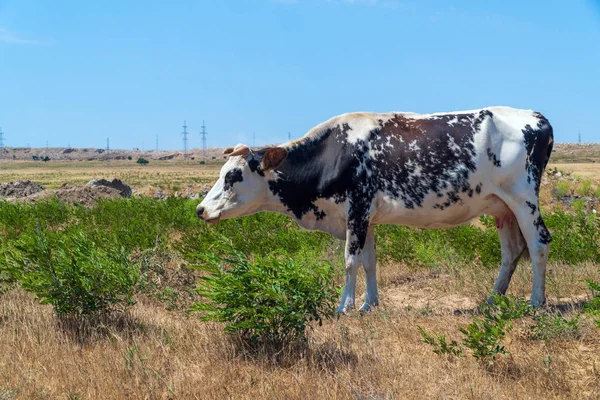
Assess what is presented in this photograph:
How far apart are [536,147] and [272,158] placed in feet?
9.97

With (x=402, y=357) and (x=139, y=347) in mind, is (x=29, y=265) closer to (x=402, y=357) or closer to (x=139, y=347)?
(x=139, y=347)

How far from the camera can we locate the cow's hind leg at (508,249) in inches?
324

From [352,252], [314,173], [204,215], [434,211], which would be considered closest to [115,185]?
[204,215]

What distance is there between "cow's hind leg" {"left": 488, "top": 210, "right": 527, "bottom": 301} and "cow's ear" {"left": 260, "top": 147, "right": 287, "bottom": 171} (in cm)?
270

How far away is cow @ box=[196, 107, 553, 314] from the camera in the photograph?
771 cm

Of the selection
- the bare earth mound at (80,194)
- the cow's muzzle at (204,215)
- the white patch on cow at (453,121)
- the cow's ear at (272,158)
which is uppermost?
the white patch on cow at (453,121)

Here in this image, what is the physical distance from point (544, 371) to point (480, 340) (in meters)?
0.52

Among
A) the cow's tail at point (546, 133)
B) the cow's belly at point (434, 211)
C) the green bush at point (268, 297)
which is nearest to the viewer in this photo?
the green bush at point (268, 297)

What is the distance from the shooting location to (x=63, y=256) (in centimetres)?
669

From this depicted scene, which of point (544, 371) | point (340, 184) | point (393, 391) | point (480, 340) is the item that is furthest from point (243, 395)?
point (340, 184)

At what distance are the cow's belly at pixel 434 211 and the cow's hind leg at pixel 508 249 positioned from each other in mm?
265

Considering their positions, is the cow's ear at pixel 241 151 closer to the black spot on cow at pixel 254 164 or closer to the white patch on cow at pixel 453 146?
the black spot on cow at pixel 254 164

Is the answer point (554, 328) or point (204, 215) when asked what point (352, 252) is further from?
point (554, 328)

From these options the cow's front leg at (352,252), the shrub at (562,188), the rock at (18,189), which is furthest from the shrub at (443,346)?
the rock at (18,189)
